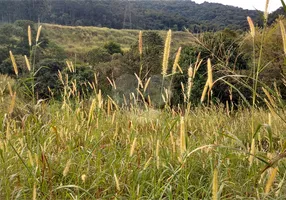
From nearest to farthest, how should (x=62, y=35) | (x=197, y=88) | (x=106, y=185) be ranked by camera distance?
(x=106, y=185)
(x=197, y=88)
(x=62, y=35)

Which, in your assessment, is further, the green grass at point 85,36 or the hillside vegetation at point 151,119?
the green grass at point 85,36

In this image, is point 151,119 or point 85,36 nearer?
point 151,119

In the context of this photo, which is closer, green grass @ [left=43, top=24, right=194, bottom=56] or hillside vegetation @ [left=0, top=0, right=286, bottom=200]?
hillside vegetation @ [left=0, top=0, right=286, bottom=200]

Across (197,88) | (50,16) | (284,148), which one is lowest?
(197,88)

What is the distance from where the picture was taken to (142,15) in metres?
83.9

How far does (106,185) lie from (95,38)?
5625 cm

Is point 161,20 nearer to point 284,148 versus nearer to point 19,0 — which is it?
point 19,0

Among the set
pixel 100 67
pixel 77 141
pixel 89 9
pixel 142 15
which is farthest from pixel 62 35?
pixel 77 141

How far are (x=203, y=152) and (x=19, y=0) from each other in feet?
238

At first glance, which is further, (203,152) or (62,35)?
(62,35)

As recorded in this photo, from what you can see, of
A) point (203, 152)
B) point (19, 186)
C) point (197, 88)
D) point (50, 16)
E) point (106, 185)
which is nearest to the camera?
point (19, 186)

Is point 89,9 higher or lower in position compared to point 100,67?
higher

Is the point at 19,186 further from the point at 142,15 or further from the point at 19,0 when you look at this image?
the point at 142,15

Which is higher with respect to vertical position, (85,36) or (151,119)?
(85,36)
